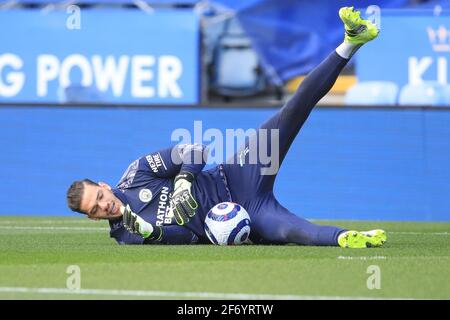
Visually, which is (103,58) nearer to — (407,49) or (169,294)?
(407,49)

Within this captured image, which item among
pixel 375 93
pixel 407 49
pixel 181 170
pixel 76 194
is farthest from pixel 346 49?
pixel 407 49

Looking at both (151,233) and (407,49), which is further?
(407,49)

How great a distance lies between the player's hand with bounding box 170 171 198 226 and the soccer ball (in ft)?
0.56

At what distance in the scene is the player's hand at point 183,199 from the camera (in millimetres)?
10031

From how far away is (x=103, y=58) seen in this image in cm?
1788

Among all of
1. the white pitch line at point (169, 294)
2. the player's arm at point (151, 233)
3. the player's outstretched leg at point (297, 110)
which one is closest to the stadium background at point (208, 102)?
the player's outstretched leg at point (297, 110)

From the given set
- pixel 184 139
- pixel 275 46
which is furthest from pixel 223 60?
pixel 184 139

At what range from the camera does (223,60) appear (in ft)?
68.0

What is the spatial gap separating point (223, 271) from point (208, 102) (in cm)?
919

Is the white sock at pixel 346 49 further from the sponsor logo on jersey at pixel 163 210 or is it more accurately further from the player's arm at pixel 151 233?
the player's arm at pixel 151 233

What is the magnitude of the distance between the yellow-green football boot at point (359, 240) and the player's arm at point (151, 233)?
4.69 ft

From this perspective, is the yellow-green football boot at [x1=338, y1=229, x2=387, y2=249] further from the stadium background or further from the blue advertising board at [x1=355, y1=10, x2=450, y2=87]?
the blue advertising board at [x1=355, y1=10, x2=450, y2=87]

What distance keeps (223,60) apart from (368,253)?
461 inches
